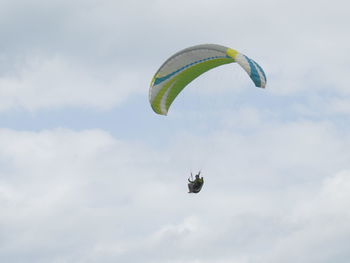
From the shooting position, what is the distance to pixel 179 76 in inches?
2418

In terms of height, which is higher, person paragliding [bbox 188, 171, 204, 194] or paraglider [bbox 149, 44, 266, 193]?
paraglider [bbox 149, 44, 266, 193]

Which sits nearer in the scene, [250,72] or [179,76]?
[250,72]

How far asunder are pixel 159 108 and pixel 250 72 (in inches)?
324

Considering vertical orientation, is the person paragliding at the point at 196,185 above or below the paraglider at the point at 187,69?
below

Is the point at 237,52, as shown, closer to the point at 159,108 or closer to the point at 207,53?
the point at 207,53

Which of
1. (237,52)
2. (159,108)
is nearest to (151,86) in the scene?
(159,108)

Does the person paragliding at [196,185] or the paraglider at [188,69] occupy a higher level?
the paraglider at [188,69]

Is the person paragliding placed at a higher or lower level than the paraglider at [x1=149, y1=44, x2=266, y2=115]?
lower

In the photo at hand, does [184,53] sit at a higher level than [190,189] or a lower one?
higher

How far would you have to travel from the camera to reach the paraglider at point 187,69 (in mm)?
57244

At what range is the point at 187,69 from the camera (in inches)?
2400

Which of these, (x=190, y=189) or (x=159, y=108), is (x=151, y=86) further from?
(x=190, y=189)

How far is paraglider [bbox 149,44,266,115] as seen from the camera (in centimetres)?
5724

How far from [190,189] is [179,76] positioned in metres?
6.78
